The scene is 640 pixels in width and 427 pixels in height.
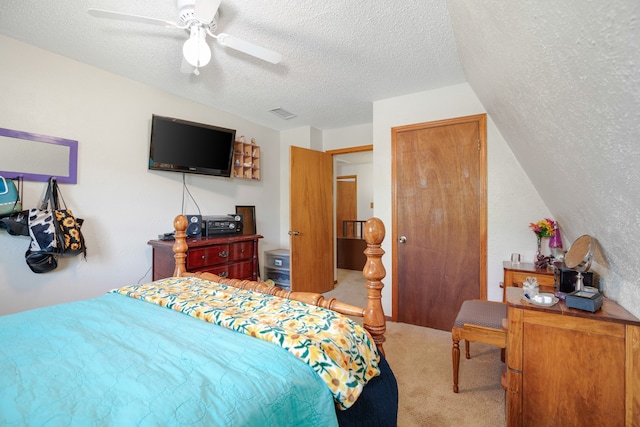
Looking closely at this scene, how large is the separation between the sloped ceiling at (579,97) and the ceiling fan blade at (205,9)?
1.25 metres

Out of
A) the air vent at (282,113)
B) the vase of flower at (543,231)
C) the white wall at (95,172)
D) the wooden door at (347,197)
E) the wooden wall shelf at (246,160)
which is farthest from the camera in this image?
the wooden door at (347,197)

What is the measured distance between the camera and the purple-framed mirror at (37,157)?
202 centimetres

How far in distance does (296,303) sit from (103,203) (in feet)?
7.33

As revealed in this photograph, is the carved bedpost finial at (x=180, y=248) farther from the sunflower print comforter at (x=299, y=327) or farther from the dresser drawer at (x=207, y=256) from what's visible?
the dresser drawer at (x=207, y=256)

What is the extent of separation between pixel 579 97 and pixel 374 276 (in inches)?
35.0

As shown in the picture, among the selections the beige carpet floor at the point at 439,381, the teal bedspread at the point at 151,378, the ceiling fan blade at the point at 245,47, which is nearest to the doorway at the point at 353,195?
the beige carpet floor at the point at 439,381

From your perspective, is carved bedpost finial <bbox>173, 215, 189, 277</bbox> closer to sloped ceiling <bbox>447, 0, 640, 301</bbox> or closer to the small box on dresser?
the small box on dresser

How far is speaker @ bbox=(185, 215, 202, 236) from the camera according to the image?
2801 millimetres

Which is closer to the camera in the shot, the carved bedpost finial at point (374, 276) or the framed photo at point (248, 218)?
the carved bedpost finial at point (374, 276)

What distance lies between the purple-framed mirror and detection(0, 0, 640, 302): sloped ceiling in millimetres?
690

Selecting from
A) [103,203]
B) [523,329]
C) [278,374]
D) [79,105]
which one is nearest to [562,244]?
[523,329]

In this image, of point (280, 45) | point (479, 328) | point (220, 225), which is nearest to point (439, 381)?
point (479, 328)

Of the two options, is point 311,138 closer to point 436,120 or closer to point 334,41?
point 436,120

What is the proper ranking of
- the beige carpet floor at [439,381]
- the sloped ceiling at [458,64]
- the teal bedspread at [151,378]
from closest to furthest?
the teal bedspread at [151,378] < the sloped ceiling at [458,64] < the beige carpet floor at [439,381]
